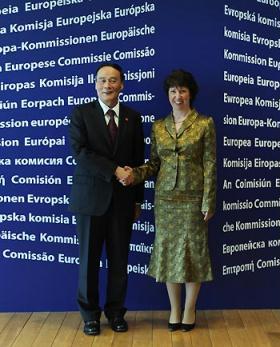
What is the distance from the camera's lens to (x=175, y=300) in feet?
9.41

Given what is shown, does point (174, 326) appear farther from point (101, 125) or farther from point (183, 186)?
point (101, 125)

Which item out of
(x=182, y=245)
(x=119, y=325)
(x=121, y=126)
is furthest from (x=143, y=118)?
(x=119, y=325)

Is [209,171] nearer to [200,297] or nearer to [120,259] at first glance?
[120,259]

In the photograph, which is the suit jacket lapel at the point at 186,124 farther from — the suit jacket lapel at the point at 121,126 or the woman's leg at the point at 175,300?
the woman's leg at the point at 175,300

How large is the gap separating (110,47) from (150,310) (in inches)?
73.3

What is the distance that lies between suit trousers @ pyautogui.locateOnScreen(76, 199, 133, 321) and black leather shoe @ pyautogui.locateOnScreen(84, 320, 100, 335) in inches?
1.0

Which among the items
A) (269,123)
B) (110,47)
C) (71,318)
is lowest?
(71,318)

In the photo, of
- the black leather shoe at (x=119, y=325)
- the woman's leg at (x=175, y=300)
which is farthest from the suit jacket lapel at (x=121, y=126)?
the black leather shoe at (x=119, y=325)

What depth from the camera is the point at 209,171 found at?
272 cm

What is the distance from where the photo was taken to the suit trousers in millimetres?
2787

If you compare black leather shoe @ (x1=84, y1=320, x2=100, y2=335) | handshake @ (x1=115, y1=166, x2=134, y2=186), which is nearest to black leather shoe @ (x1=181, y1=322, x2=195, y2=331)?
black leather shoe @ (x1=84, y1=320, x2=100, y2=335)

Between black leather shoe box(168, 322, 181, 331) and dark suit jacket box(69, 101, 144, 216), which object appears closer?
dark suit jacket box(69, 101, 144, 216)

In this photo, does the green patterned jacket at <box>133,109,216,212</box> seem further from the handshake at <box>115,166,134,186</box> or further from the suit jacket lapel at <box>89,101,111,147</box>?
the suit jacket lapel at <box>89,101,111,147</box>

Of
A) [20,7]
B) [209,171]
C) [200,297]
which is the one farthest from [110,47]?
[200,297]
